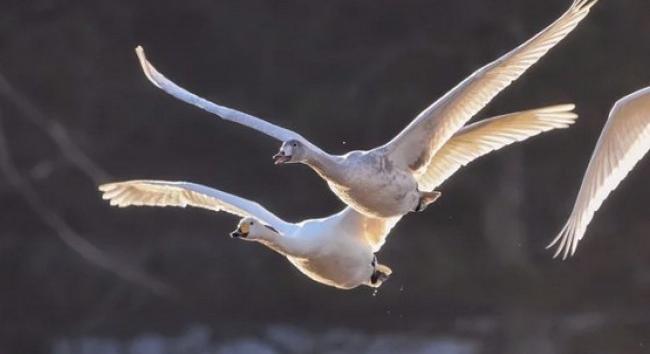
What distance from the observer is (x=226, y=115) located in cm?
477

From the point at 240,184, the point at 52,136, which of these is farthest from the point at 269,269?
the point at 52,136

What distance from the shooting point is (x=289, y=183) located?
7676 millimetres

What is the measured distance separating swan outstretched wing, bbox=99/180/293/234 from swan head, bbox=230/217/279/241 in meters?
Result: 0.09

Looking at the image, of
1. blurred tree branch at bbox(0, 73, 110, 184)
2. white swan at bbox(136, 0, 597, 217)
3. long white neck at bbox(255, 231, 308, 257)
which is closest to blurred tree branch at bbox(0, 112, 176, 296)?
blurred tree branch at bbox(0, 73, 110, 184)

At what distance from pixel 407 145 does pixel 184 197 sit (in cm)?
56

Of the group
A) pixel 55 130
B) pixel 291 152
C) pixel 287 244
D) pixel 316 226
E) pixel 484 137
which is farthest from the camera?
pixel 55 130

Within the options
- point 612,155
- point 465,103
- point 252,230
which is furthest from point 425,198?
point 612,155

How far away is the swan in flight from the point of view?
4879 millimetres

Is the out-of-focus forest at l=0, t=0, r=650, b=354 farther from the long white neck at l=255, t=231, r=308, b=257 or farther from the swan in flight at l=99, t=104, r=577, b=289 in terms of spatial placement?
the long white neck at l=255, t=231, r=308, b=257

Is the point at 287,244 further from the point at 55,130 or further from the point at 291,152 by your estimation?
the point at 55,130

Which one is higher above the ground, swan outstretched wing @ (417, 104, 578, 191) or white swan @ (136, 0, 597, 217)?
swan outstretched wing @ (417, 104, 578, 191)

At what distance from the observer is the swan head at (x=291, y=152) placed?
4699mm

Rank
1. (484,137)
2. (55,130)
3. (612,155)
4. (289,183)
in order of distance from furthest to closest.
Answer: (55,130) → (289,183) → (612,155) → (484,137)

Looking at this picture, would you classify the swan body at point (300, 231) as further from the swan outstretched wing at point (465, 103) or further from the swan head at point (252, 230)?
the swan outstretched wing at point (465, 103)
